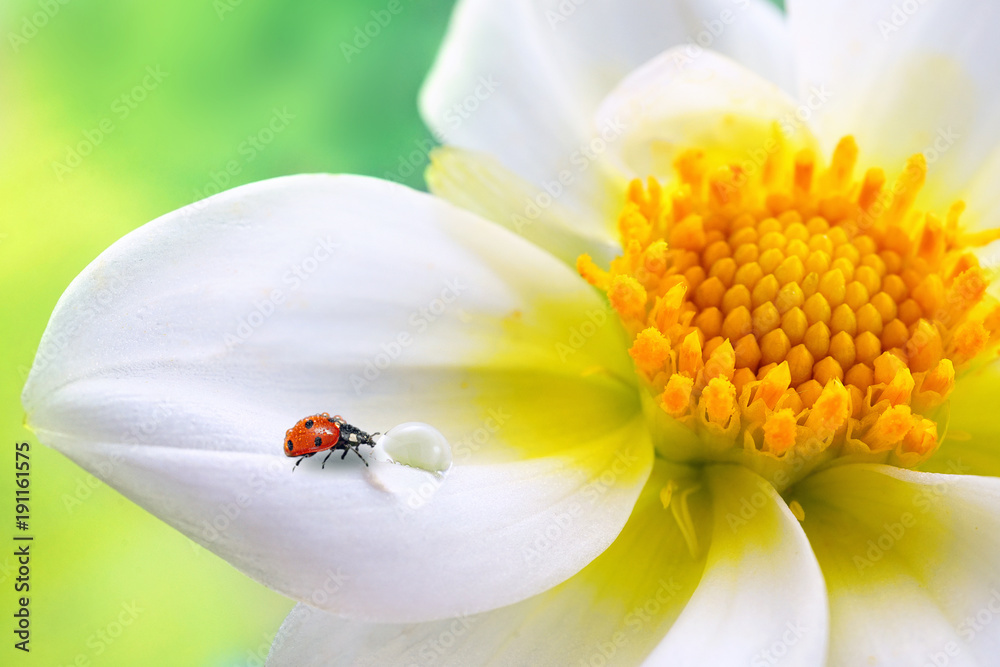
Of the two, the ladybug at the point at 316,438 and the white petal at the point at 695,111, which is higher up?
the white petal at the point at 695,111

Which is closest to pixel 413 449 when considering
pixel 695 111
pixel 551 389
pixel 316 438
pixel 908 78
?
pixel 316 438

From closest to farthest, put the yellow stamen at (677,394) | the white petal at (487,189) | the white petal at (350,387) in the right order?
the white petal at (350,387)
the yellow stamen at (677,394)
the white petal at (487,189)

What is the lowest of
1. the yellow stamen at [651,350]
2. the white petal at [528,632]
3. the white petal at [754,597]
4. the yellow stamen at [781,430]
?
the white petal at [528,632]

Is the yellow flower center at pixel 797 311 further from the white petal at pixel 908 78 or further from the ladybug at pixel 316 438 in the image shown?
the ladybug at pixel 316 438

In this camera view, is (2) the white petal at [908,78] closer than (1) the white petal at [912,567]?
No

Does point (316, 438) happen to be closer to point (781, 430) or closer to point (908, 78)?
point (781, 430)

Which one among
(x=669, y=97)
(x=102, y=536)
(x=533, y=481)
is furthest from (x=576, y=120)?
(x=102, y=536)

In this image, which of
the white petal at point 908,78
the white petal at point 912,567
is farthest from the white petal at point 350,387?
the white petal at point 908,78
